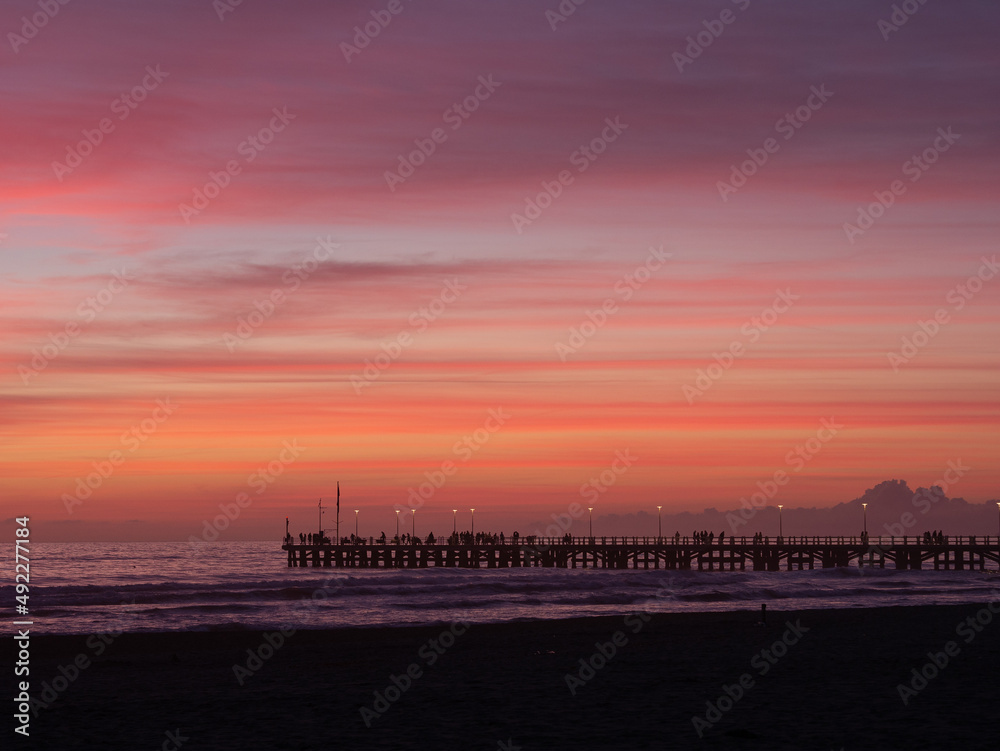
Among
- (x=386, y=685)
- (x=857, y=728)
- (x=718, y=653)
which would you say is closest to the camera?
(x=857, y=728)

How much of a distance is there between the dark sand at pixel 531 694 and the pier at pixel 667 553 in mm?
65561

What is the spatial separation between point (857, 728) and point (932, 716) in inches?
70.6

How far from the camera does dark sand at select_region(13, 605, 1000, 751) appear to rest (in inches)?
678

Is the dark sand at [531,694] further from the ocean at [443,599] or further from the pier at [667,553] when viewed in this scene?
the pier at [667,553]

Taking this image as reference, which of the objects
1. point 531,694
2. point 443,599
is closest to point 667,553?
point 443,599

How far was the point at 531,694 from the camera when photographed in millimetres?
22078

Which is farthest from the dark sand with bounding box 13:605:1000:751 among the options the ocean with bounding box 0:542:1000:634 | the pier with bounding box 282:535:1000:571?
the pier with bounding box 282:535:1000:571

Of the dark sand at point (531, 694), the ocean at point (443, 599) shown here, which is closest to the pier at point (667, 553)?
the ocean at point (443, 599)

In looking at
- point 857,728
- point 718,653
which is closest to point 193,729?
point 857,728

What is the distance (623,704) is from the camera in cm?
2028

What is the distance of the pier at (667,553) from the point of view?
9769 cm

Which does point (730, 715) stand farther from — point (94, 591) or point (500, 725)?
point (94, 591)

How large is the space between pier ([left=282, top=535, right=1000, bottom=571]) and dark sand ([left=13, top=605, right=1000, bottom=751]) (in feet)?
215

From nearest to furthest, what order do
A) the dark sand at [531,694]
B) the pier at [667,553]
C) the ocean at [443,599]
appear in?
the dark sand at [531,694] < the ocean at [443,599] < the pier at [667,553]
